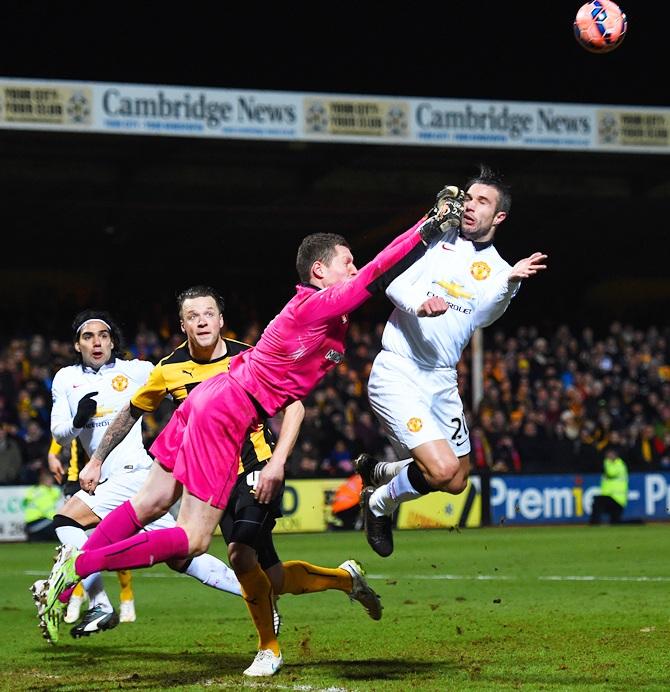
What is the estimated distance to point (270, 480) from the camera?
21.7 feet

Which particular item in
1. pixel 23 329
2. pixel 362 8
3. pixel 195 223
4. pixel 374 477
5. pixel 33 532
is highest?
pixel 362 8

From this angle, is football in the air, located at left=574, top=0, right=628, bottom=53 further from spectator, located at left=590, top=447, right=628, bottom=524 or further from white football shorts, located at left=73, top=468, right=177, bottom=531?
spectator, located at left=590, top=447, right=628, bottom=524

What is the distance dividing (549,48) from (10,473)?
19.1 m

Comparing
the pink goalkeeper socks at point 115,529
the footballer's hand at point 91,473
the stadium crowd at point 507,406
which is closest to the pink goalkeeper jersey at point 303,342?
the pink goalkeeper socks at point 115,529

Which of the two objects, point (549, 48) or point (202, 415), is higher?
point (549, 48)

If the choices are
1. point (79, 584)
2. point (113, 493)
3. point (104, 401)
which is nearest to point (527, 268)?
point (113, 493)

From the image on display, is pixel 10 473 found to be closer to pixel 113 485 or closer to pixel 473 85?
pixel 113 485

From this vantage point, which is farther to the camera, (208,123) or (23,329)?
(23,329)

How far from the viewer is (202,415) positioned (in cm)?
636

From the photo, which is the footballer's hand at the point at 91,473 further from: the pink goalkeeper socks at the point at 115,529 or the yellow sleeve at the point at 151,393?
the pink goalkeeper socks at the point at 115,529

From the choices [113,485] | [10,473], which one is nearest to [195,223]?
[10,473]

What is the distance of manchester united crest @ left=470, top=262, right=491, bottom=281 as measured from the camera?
25.4ft

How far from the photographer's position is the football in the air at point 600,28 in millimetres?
9273

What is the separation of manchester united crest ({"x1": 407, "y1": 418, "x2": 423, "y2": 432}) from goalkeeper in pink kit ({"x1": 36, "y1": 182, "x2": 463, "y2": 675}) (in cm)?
115
